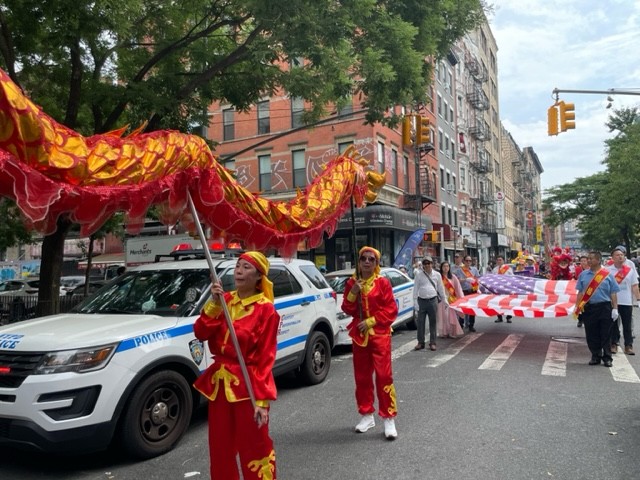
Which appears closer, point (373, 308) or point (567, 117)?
point (373, 308)

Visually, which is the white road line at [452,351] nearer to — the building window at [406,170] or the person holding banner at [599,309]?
the person holding banner at [599,309]

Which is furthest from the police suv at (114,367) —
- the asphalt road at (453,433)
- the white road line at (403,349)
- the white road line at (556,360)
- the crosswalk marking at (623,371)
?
the crosswalk marking at (623,371)

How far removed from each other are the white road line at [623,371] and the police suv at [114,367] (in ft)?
15.9

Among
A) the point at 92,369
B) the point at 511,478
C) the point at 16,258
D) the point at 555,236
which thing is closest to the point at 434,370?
the point at 511,478

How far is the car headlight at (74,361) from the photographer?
3.88 meters

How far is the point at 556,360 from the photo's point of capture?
8.25 meters

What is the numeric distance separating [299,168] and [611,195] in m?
21.0

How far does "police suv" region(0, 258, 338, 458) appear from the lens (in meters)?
3.81

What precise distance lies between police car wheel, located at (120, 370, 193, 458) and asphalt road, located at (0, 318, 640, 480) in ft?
0.46

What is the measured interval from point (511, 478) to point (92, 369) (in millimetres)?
3387

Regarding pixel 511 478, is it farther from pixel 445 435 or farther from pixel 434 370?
pixel 434 370

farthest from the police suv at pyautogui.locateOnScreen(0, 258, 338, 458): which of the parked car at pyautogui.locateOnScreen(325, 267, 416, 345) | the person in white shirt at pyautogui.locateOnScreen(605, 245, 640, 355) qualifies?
the person in white shirt at pyautogui.locateOnScreen(605, 245, 640, 355)

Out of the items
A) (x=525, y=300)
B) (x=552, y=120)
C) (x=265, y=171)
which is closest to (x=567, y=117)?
(x=552, y=120)

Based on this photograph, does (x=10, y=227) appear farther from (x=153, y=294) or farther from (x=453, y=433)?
(x=453, y=433)
